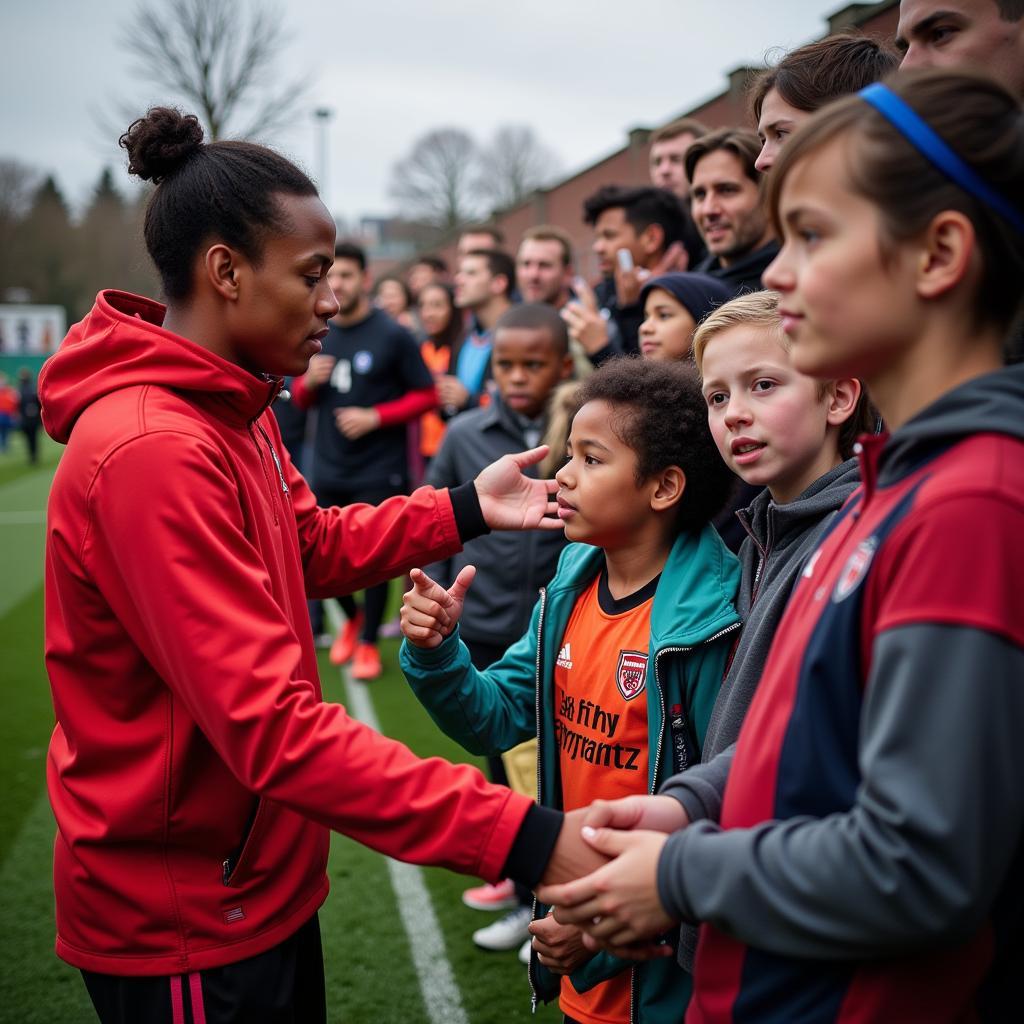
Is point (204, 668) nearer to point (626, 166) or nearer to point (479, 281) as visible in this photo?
point (479, 281)

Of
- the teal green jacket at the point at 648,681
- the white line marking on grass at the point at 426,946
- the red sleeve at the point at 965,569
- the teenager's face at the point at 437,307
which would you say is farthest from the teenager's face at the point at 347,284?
the red sleeve at the point at 965,569

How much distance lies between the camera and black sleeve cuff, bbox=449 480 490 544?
2.71 metres

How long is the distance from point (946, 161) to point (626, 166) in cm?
1824

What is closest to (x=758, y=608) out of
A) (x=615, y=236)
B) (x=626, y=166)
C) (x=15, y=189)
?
(x=615, y=236)

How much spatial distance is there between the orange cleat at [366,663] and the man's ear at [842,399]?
5.31 m

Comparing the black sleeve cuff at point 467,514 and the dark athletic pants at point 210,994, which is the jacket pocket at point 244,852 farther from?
the black sleeve cuff at point 467,514

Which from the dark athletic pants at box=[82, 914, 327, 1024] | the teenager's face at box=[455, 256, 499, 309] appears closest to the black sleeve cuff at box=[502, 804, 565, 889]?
the dark athletic pants at box=[82, 914, 327, 1024]

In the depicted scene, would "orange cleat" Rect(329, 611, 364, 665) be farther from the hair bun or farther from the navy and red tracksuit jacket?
the navy and red tracksuit jacket

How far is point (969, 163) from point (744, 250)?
283 cm

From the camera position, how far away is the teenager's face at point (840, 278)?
1.23 metres

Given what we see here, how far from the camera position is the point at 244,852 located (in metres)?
Result: 1.88

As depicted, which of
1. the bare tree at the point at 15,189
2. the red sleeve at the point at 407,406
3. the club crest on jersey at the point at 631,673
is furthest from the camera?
the bare tree at the point at 15,189

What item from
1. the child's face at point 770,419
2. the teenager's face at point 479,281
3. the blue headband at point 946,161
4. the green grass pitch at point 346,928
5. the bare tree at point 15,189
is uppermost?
the bare tree at point 15,189

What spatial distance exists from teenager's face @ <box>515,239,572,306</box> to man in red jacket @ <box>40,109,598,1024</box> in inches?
171
